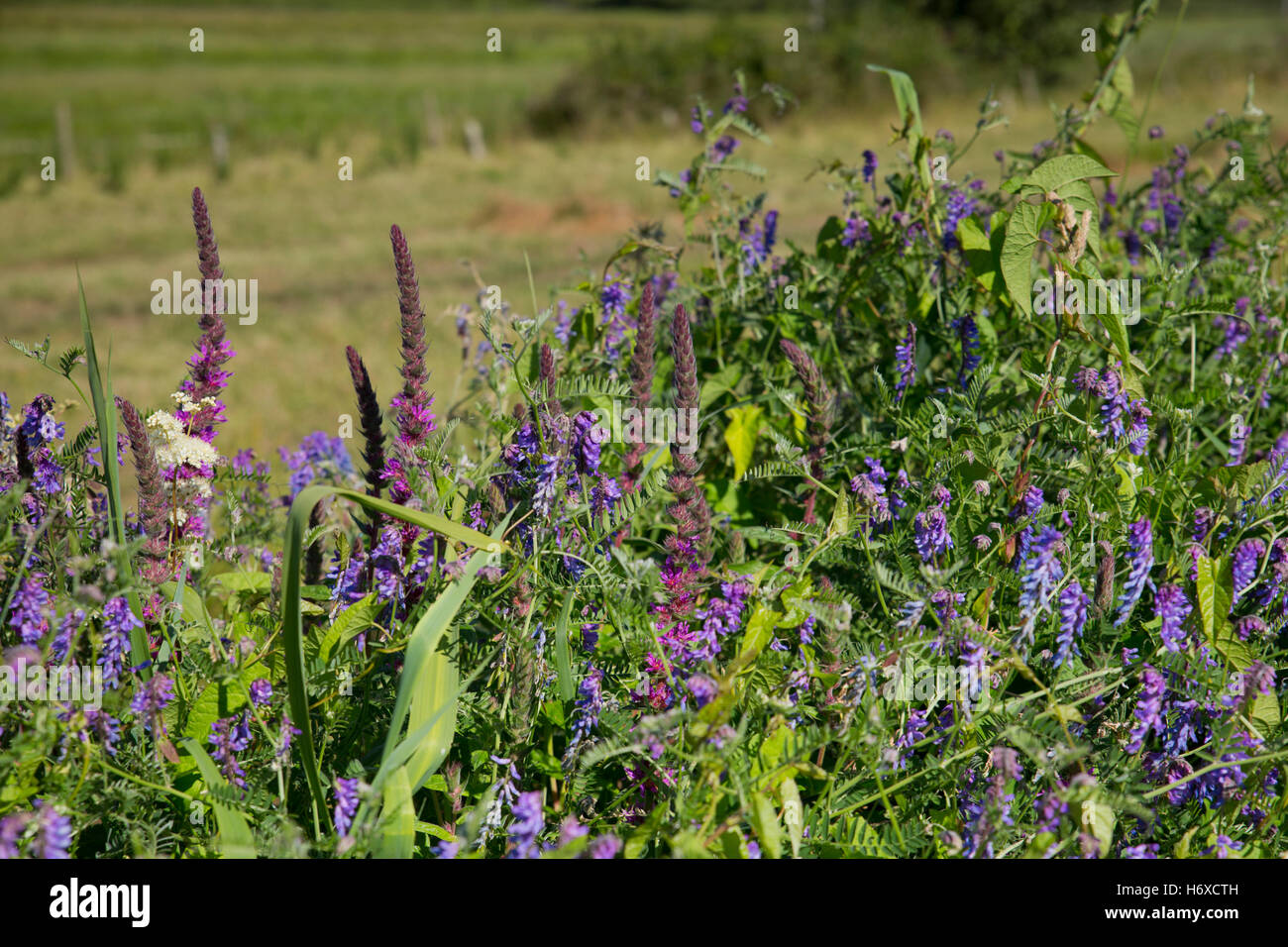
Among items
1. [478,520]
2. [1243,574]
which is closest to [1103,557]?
[1243,574]

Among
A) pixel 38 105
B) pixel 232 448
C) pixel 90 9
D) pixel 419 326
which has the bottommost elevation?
pixel 232 448

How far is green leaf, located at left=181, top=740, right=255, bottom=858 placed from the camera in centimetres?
139

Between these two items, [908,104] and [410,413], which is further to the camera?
[908,104]

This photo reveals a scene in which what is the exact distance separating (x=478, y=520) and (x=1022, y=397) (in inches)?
50.0

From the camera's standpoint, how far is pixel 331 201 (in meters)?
14.9

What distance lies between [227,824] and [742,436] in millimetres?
1354

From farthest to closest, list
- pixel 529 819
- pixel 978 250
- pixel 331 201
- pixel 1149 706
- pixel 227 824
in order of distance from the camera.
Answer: pixel 331 201 < pixel 978 250 < pixel 1149 706 < pixel 227 824 < pixel 529 819

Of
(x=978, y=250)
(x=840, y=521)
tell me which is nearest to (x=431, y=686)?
(x=840, y=521)

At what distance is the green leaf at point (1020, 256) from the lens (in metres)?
2.04

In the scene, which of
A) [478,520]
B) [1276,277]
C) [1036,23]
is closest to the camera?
[478,520]

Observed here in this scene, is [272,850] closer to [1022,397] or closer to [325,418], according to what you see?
[1022,397]

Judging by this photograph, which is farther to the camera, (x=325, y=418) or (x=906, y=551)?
(x=325, y=418)

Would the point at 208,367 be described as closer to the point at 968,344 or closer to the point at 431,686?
the point at 431,686

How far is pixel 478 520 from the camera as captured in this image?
1.90 m
